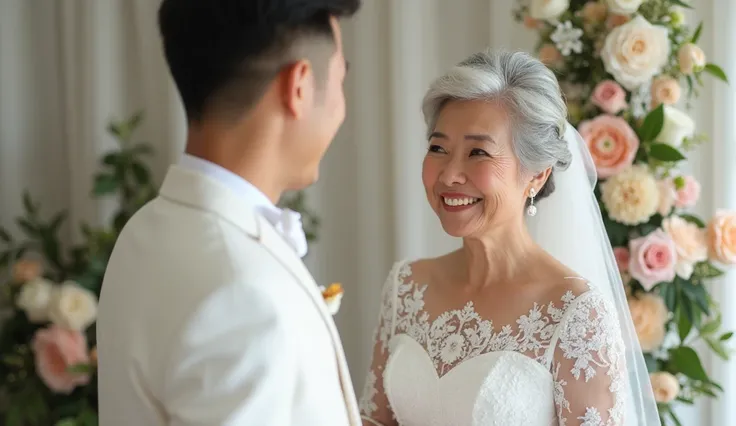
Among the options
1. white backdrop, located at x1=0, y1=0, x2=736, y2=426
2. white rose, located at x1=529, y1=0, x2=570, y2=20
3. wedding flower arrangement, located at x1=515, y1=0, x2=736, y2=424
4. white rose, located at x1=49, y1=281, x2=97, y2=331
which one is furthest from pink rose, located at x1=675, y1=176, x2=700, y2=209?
white rose, located at x1=49, y1=281, x2=97, y2=331

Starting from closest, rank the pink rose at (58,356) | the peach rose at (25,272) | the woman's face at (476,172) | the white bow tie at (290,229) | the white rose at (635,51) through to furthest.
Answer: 1. the white bow tie at (290,229)
2. the woman's face at (476,172)
3. the white rose at (635,51)
4. the pink rose at (58,356)
5. the peach rose at (25,272)

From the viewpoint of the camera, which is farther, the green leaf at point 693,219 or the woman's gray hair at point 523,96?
the green leaf at point 693,219

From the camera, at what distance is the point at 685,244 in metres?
1.87

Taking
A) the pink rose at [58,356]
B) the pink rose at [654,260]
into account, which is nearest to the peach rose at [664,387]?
the pink rose at [654,260]

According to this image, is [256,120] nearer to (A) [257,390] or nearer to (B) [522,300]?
(A) [257,390]

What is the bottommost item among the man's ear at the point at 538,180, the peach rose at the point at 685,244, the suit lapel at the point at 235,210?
the peach rose at the point at 685,244

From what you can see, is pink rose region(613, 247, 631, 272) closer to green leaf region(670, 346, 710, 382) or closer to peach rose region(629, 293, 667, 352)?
peach rose region(629, 293, 667, 352)

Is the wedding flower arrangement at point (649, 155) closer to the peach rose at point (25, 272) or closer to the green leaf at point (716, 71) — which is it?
the green leaf at point (716, 71)

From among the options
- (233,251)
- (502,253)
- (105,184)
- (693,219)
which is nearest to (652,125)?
(693,219)

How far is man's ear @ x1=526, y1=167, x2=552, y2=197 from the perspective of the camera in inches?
67.9

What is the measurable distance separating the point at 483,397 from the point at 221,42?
3.37ft

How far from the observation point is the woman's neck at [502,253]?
68.7 inches

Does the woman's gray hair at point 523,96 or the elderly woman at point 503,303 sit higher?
the woman's gray hair at point 523,96

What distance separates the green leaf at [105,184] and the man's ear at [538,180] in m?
1.39
